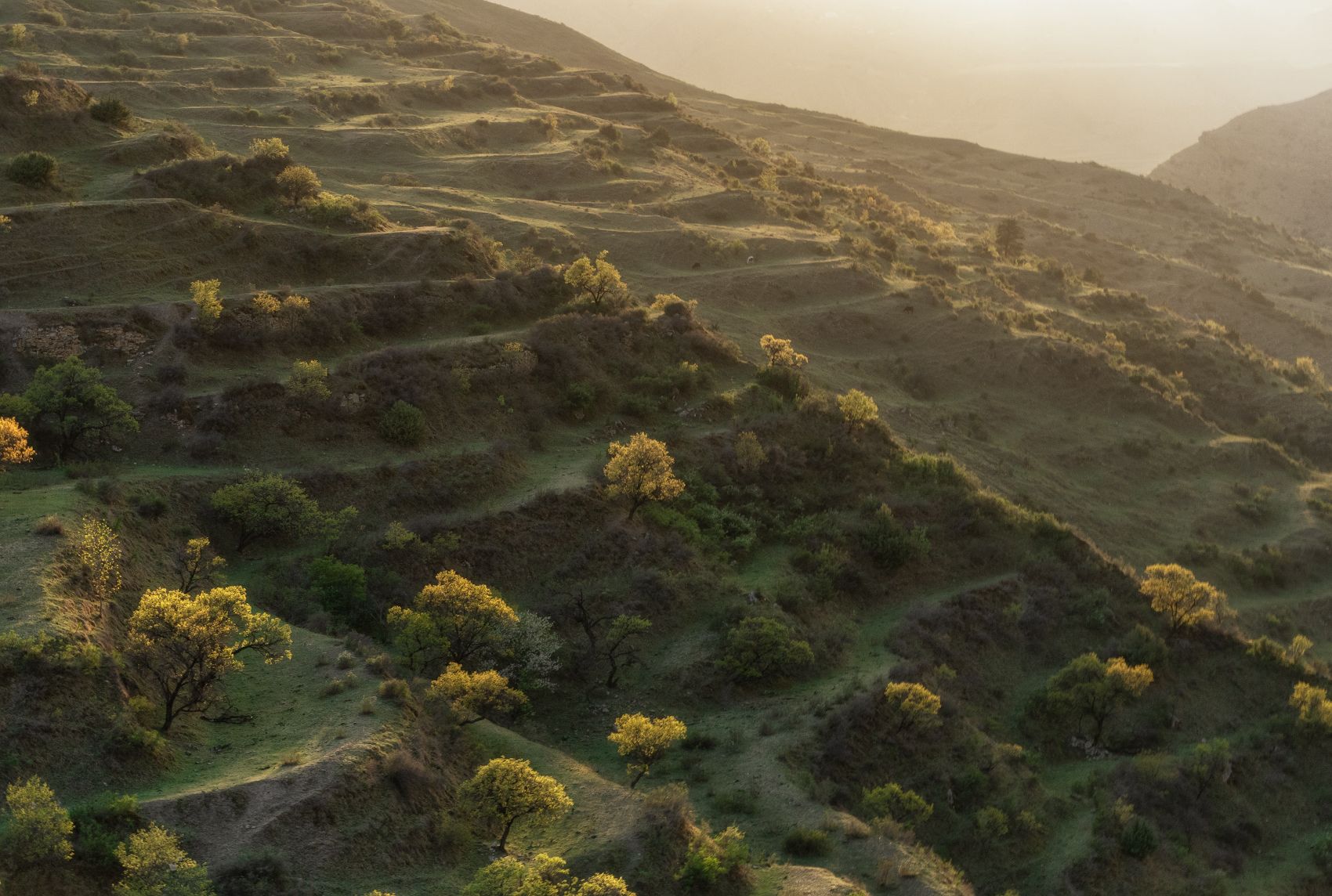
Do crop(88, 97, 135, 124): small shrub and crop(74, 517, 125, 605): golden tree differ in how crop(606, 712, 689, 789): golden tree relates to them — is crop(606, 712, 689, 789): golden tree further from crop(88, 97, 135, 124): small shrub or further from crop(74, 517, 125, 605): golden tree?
crop(88, 97, 135, 124): small shrub

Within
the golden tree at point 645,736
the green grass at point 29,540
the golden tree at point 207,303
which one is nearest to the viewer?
the green grass at point 29,540

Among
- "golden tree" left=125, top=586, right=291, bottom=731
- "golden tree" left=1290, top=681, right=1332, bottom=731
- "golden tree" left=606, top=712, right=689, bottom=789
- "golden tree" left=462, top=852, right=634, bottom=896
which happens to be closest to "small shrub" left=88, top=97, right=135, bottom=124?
"golden tree" left=125, top=586, right=291, bottom=731

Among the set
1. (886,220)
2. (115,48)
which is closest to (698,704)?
(886,220)

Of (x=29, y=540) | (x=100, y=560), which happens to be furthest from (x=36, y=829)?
(x=29, y=540)

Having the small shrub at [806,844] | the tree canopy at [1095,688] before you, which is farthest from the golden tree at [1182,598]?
the small shrub at [806,844]

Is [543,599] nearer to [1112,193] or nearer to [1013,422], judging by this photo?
[1013,422]

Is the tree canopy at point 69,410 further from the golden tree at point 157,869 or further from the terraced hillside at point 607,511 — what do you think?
the golden tree at point 157,869
